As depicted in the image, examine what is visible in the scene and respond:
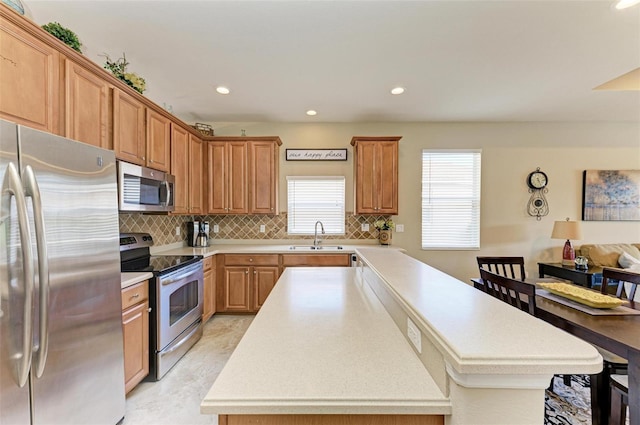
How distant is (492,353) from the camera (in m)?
0.61

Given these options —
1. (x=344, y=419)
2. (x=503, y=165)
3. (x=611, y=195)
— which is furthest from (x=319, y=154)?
(x=611, y=195)

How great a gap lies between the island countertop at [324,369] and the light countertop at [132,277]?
113 centimetres

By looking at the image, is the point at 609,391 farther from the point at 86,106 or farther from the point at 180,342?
the point at 86,106

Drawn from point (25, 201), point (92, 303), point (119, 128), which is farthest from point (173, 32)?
point (92, 303)

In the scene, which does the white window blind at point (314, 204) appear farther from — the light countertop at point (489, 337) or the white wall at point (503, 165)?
the light countertop at point (489, 337)

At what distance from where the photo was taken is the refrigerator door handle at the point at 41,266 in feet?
3.64

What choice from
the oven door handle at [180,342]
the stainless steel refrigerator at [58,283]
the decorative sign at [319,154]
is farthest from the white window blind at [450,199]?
the stainless steel refrigerator at [58,283]

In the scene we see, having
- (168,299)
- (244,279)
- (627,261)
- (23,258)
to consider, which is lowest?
(244,279)

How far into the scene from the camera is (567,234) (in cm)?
351

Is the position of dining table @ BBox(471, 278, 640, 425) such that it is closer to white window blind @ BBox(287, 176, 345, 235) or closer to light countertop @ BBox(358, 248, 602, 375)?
light countertop @ BBox(358, 248, 602, 375)

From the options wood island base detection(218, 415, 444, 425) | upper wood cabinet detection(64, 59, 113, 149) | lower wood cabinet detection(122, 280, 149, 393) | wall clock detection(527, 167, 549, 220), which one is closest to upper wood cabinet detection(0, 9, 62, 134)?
upper wood cabinet detection(64, 59, 113, 149)

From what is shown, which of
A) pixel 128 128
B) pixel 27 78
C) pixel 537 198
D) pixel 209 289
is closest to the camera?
pixel 27 78

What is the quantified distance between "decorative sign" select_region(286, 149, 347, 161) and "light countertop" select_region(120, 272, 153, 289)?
8.29ft

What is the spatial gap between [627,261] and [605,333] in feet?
10.3
